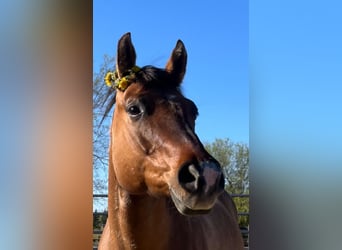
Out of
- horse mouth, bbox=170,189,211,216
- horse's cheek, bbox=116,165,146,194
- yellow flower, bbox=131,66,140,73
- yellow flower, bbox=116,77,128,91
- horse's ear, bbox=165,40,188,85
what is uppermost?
horse's ear, bbox=165,40,188,85

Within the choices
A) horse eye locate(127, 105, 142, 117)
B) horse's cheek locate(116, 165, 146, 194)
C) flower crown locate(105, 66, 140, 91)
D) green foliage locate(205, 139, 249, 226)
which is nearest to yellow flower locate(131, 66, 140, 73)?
flower crown locate(105, 66, 140, 91)

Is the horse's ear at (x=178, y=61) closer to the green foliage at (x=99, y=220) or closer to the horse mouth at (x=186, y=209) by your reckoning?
the horse mouth at (x=186, y=209)

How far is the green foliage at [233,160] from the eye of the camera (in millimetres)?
1160

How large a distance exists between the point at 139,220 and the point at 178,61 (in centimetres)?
39

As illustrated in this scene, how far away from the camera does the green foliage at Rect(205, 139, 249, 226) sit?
1160mm

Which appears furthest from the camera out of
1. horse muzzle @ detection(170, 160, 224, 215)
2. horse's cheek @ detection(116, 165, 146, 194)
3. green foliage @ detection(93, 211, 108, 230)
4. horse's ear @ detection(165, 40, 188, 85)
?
green foliage @ detection(93, 211, 108, 230)

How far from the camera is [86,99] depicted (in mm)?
899

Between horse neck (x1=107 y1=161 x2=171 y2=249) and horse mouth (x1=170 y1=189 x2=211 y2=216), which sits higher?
horse mouth (x1=170 y1=189 x2=211 y2=216)

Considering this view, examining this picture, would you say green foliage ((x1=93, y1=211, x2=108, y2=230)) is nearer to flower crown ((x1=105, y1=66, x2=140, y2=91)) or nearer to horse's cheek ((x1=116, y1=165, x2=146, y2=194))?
horse's cheek ((x1=116, y1=165, x2=146, y2=194))

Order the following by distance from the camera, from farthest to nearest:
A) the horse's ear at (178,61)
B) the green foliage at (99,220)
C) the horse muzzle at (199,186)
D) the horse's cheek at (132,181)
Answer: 1. the green foliage at (99,220)
2. the horse's ear at (178,61)
3. the horse's cheek at (132,181)
4. the horse muzzle at (199,186)

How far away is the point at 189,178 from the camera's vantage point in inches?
29.4

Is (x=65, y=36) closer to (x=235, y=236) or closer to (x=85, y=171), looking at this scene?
(x=85, y=171)

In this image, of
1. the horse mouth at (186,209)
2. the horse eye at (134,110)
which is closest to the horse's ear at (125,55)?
the horse eye at (134,110)

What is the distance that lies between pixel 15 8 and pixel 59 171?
Result: 341mm
